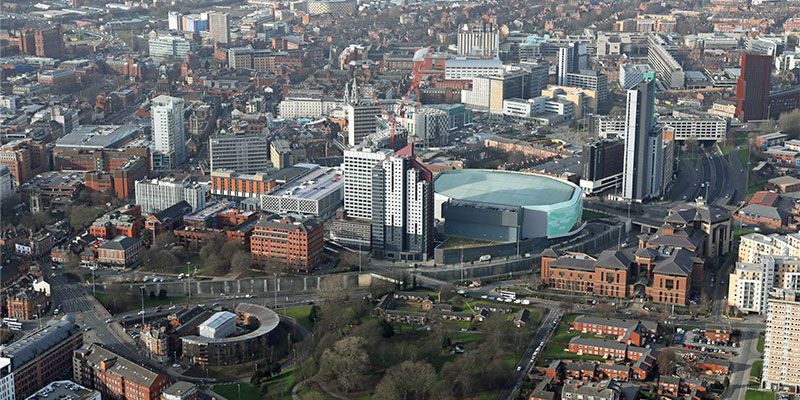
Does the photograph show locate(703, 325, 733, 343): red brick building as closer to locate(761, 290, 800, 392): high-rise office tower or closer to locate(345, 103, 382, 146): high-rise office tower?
locate(761, 290, 800, 392): high-rise office tower

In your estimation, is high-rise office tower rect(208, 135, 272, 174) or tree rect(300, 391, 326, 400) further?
high-rise office tower rect(208, 135, 272, 174)

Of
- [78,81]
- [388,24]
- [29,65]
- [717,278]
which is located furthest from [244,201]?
[388,24]

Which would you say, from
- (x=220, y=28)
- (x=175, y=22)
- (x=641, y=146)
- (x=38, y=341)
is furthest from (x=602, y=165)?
(x=175, y=22)

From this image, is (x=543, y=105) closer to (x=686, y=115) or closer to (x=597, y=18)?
(x=686, y=115)

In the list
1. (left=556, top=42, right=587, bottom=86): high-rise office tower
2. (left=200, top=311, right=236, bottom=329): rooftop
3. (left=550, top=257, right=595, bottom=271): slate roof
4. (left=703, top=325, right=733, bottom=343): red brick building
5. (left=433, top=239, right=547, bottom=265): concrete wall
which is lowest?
(left=703, top=325, right=733, bottom=343): red brick building

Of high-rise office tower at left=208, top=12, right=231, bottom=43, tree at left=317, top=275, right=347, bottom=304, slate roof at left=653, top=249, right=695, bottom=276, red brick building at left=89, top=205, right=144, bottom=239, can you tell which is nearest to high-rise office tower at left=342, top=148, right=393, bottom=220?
tree at left=317, top=275, right=347, bottom=304
